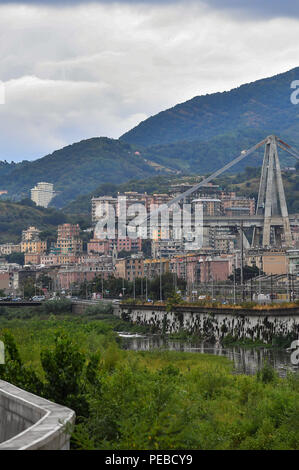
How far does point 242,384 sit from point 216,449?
12.1 metres

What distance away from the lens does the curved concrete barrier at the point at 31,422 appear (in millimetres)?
11009

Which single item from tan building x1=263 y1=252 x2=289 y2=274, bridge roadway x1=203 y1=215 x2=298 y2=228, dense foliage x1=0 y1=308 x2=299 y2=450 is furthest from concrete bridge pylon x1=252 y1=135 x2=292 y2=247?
dense foliage x1=0 y1=308 x2=299 y2=450

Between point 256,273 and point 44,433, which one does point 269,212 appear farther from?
point 44,433

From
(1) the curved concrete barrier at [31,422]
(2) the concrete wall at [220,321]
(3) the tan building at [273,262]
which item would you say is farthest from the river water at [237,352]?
(3) the tan building at [273,262]

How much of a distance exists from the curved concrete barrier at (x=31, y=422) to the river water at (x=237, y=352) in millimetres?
17412

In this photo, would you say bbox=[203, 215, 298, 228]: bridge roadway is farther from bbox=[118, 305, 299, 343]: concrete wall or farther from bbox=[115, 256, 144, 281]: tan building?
bbox=[118, 305, 299, 343]: concrete wall

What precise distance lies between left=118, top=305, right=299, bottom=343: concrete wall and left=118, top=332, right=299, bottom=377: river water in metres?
1.45

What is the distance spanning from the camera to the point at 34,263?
655ft

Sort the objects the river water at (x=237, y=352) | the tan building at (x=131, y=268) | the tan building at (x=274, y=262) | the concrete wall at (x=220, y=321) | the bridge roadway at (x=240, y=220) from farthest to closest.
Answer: the tan building at (x=131, y=268) → the bridge roadway at (x=240, y=220) → the tan building at (x=274, y=262) → the concrete wall at (x=220, y=321) → the river water at (x=237, y=352)

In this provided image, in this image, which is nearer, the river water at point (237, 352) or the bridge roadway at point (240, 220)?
the river water at point (237, 352)

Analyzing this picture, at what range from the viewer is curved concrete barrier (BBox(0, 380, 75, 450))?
11.0 m

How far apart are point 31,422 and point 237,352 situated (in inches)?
1315

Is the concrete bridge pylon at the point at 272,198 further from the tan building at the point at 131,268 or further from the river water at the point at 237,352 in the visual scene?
the river water at the point at 237,352
